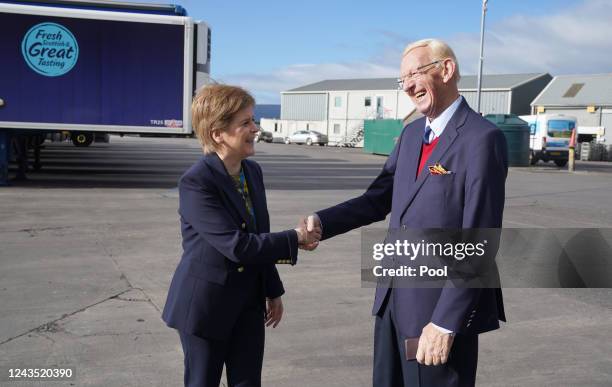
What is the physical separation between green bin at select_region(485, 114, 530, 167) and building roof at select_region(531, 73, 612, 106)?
1773cm

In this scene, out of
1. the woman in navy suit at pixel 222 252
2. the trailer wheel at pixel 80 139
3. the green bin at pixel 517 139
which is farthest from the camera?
the green bin at pixel 517 139

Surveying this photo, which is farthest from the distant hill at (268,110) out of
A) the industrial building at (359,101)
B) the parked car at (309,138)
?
the parked car at (309,138)

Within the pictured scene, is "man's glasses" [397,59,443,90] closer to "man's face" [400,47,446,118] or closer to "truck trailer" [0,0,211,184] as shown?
"man's face" [400,47,446,118]

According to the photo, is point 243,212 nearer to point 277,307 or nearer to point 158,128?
point 277,307

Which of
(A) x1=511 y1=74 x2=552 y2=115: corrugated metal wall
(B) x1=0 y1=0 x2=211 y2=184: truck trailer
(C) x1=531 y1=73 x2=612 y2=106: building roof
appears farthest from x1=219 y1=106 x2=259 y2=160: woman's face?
(A) x1=511 y1=74 x2=552 y2=115: corrugated metal wall

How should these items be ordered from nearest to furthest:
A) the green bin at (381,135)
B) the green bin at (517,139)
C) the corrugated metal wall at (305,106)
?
the green bin at (517,139) → the green bin at (381,135) → the corrugated metal wall at (305,106)

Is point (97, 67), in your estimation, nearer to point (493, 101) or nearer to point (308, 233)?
point (308, 233)

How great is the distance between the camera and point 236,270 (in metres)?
2.76

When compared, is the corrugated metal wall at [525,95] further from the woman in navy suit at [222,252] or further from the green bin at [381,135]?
the woman in navy suit at [222,252]

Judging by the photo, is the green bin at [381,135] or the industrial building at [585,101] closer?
the green bin at [381,135]

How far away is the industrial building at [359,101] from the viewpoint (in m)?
54.3

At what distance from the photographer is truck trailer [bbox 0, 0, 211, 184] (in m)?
13.7

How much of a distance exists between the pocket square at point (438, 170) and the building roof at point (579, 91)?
4576 centimetres

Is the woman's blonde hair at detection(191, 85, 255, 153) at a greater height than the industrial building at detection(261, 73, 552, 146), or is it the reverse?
the industrial building at detection(261, 73, 552, 146)
